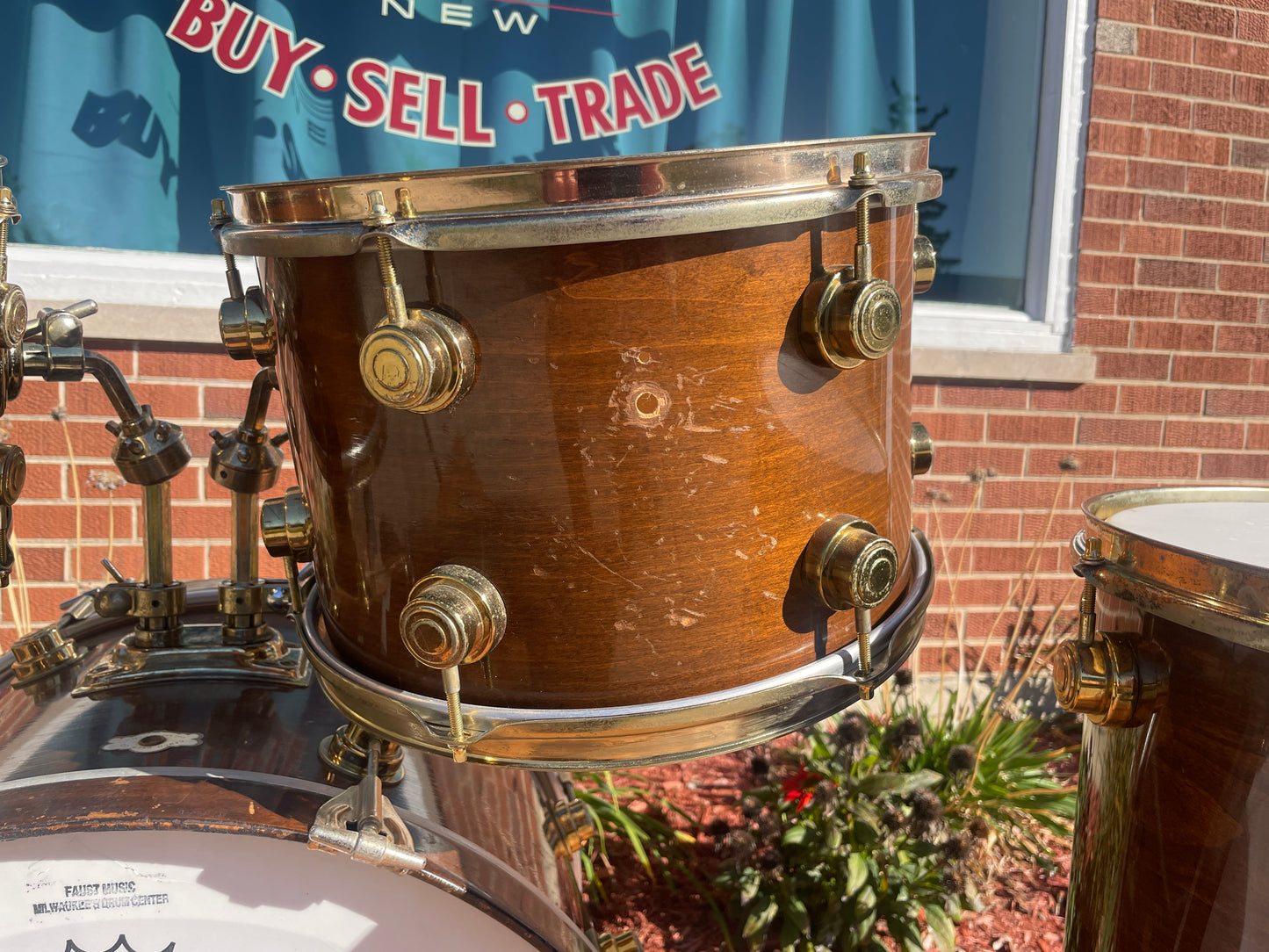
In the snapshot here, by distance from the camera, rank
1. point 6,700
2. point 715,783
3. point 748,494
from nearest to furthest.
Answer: point 748,494 < point 6,700 < point 715,783

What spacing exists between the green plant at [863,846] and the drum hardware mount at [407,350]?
1.46 metres

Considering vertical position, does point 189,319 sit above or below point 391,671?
above

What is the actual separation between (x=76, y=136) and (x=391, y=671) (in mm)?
2120

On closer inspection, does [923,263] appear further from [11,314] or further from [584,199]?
[11,314]

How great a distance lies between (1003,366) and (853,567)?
7.38 feet

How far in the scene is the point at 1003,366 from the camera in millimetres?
2959

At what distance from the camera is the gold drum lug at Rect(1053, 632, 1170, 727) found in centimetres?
104

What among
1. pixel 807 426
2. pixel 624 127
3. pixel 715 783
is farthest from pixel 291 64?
pixel 715 783

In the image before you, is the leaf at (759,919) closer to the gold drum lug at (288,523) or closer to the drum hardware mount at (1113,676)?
the drum hardware mount at (1113,676)

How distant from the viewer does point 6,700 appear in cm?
145

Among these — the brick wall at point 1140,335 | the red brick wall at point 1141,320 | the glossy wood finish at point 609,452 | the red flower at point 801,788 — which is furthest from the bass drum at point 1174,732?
the red brick wall at point 1141,320

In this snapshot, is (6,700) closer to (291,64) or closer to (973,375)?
(291,64)

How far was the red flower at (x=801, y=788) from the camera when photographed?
2.12m

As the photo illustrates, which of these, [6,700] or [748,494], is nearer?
[748,494]
